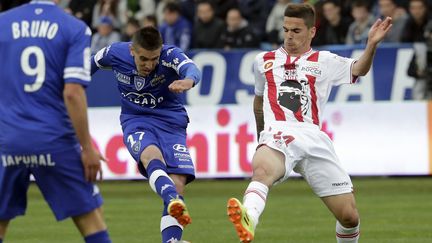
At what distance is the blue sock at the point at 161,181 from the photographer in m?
9.92

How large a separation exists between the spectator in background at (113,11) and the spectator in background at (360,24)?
4.53m

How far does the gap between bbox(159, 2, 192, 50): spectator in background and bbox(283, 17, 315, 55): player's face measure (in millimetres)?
11512

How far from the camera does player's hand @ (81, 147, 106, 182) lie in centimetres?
778

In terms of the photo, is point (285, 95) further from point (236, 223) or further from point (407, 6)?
point (407, 6)

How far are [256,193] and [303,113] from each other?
924mm

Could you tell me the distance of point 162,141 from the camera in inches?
419

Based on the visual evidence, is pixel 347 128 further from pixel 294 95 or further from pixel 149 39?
pixel 149 39

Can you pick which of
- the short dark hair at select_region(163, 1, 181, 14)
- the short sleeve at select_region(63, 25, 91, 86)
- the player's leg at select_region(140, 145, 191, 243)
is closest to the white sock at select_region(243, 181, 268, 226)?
the player's leg at select_region(140, 145, 191, 243)

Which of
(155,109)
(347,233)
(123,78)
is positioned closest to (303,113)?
(347,233)

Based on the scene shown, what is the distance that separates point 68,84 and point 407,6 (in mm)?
15601

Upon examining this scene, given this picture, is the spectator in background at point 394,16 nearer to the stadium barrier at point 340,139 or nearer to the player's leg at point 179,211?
the stadium barrier at point 340,139

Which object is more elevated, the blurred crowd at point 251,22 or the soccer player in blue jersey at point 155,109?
the soccer player in blue jersey at point 155,109

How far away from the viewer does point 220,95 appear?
20.6m

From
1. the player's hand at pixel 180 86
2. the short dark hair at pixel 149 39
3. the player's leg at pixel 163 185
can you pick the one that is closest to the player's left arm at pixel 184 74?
the player's hand at pixel 180 86
